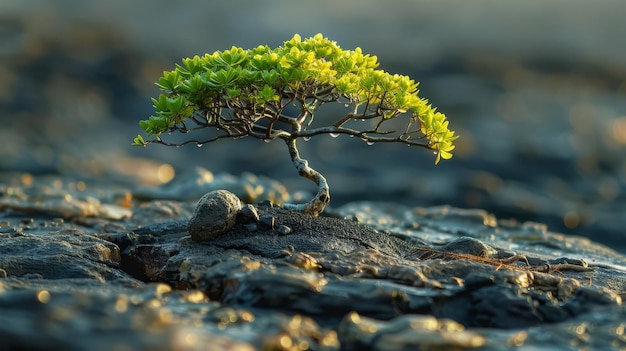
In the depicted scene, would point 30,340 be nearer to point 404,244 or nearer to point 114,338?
point 114,338

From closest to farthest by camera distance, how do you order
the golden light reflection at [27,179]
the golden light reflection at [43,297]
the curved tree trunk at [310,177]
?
1. the golden light reflection at [43,297]
2. the curved tree trunk at [310,177]
3. the golden light reflection at [27,179]

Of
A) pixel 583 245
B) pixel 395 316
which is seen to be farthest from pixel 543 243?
pixel 395 316

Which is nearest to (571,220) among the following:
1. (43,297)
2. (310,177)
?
(310,177)

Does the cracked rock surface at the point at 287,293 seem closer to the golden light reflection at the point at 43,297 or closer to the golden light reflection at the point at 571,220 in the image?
the golden light reflection at the point at 43,297

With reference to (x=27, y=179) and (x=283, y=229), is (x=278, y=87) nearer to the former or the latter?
(x=283, y=229)

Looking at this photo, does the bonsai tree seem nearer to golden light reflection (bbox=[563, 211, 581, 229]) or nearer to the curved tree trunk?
the curved tree trunk

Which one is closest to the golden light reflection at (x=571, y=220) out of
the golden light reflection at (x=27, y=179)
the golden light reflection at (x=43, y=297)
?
the golden light reflection at (x=27, y=179)
